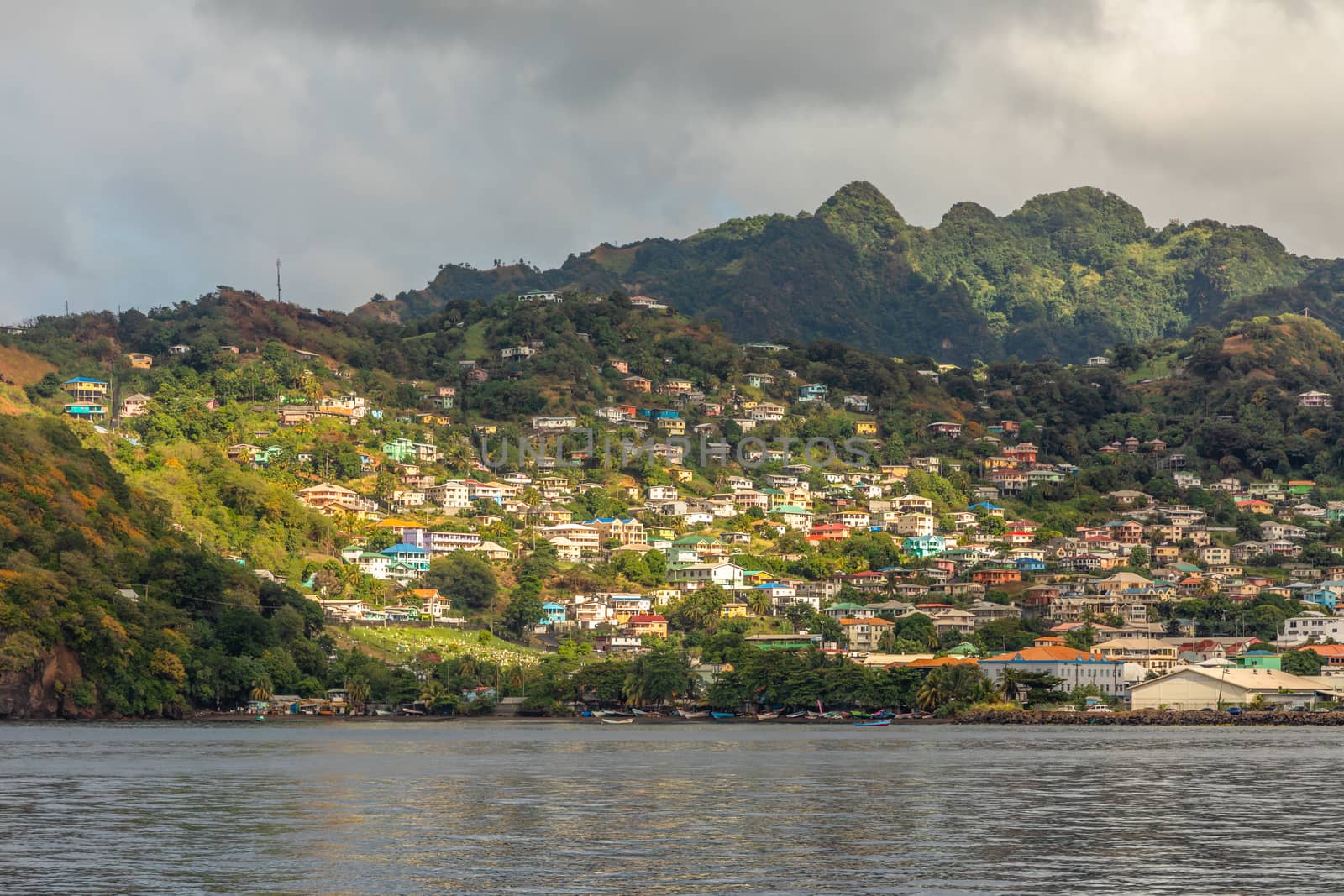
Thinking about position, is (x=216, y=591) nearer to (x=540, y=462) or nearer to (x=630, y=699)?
(x=630, y=699)

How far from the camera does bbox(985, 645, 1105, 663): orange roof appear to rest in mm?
107562

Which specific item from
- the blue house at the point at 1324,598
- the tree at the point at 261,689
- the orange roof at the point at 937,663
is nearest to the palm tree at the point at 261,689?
the tree at the point at 261,689

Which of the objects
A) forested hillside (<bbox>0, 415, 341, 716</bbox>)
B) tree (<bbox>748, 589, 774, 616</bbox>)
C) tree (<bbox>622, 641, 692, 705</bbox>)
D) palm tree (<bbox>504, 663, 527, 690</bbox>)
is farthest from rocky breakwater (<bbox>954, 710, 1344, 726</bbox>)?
forested hillside (<bbox>0, 415, 341, 716</bbox>)

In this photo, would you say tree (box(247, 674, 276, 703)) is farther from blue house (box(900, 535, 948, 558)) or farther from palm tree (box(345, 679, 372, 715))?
blue house (box(900, 535, 948, 558))

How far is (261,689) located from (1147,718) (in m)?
53.1

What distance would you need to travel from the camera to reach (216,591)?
334ft

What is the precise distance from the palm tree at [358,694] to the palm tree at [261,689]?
5863 millimetres

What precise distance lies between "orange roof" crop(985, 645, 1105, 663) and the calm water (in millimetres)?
31449

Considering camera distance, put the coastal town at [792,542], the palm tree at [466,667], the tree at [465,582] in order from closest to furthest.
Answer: the palm tree at [466,667] < the coastal town at [792,542] < the tree at [465,582]

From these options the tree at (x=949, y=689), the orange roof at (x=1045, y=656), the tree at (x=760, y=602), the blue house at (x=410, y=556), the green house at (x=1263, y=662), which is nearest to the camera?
the tree at (x=949, y=689)

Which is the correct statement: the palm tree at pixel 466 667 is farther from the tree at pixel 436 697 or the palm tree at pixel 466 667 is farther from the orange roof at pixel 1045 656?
the orange roof at pixel 1045 656

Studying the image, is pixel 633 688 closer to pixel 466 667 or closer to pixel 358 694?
pixel 466 667

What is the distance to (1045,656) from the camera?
10775 cm

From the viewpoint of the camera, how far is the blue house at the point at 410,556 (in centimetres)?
13650
